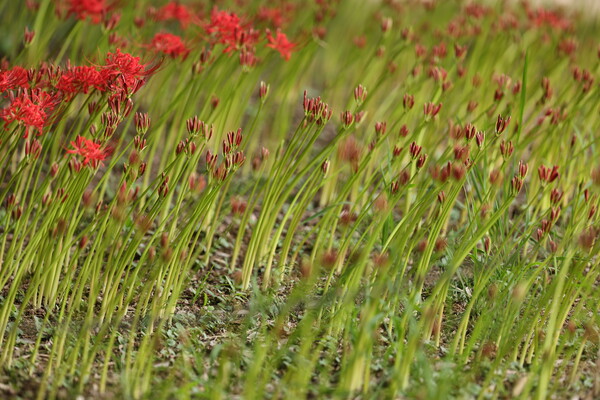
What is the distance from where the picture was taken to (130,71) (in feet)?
8.36

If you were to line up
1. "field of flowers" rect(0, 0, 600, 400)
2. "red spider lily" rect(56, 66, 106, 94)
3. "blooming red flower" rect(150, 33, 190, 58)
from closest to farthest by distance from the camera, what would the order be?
"field of flowers" rect(0, 0, 600, 400)
"red spider lily" rect(56, 66, 106, 94)
"blooming red flower" rect(150, 33, 190, 58)

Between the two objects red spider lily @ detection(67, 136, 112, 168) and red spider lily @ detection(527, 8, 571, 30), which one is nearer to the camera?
red spider lily @ detection(67, 136, 112, 168)

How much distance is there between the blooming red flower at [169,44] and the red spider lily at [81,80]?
0.54 metres

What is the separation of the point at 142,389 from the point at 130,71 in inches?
38.3

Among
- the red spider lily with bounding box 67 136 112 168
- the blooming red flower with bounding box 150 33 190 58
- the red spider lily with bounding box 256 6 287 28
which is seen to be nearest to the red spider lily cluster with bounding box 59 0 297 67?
the blooming red flower with bounding box 150 33 190 58

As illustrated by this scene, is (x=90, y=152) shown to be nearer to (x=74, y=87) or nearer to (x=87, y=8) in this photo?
(x=74, y=87)

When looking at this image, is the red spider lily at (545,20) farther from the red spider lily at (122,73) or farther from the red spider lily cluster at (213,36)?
the red spider lily at (122,73)

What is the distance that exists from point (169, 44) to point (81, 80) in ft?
2.03

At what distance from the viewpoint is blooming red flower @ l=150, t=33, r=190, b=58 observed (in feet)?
10.3

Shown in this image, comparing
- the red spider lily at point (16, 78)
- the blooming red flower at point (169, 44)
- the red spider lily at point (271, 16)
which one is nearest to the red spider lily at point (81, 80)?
the red spider lily at point (16, 78)

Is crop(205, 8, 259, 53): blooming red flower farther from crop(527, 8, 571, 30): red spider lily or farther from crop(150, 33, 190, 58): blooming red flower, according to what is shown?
crop(527, 8, 571, 30): red spider lily

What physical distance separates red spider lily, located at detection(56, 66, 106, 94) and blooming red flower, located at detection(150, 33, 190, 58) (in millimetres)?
541

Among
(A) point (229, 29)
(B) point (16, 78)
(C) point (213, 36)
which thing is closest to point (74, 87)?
(B) point (16, 78)

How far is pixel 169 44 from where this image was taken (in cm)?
315
